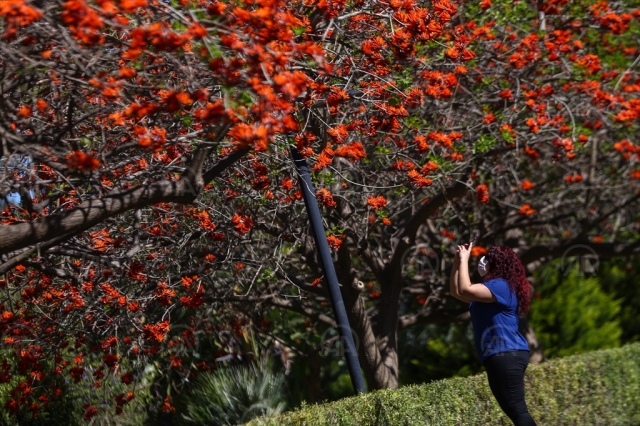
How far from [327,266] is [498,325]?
4.50ft

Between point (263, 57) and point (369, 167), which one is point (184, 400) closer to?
point (369, 167)

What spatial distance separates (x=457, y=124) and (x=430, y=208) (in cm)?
152

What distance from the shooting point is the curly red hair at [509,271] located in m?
6.20

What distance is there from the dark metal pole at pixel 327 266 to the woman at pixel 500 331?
999 millimetres

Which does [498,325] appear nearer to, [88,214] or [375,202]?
[375,202]

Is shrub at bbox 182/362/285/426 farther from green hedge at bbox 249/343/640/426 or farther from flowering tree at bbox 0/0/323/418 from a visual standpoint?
flowering tree at bbox 0/0/323/418

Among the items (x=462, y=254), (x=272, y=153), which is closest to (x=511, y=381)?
(x=462, y=254)

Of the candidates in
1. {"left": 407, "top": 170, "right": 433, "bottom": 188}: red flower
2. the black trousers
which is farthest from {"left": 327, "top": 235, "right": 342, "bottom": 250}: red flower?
the black trousers

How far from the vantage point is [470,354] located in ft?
45.2

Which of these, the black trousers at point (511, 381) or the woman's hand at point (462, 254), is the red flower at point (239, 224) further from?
the black trousers at point (511, 381)

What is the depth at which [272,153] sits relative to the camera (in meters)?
7.08

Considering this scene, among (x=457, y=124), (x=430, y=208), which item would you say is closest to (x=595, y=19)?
(x=457, y=124)

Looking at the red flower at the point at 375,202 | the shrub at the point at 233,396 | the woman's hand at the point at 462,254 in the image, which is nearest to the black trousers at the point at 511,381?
the woman's hand at the point at 462,254

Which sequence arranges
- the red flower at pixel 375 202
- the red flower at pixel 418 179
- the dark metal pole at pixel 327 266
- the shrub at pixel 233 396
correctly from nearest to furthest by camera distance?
the dark metal pole at pixel 327 266
the red flower at pixel 418 179
the red flower at pixel 375 202
the shrub at pixel 233 396
